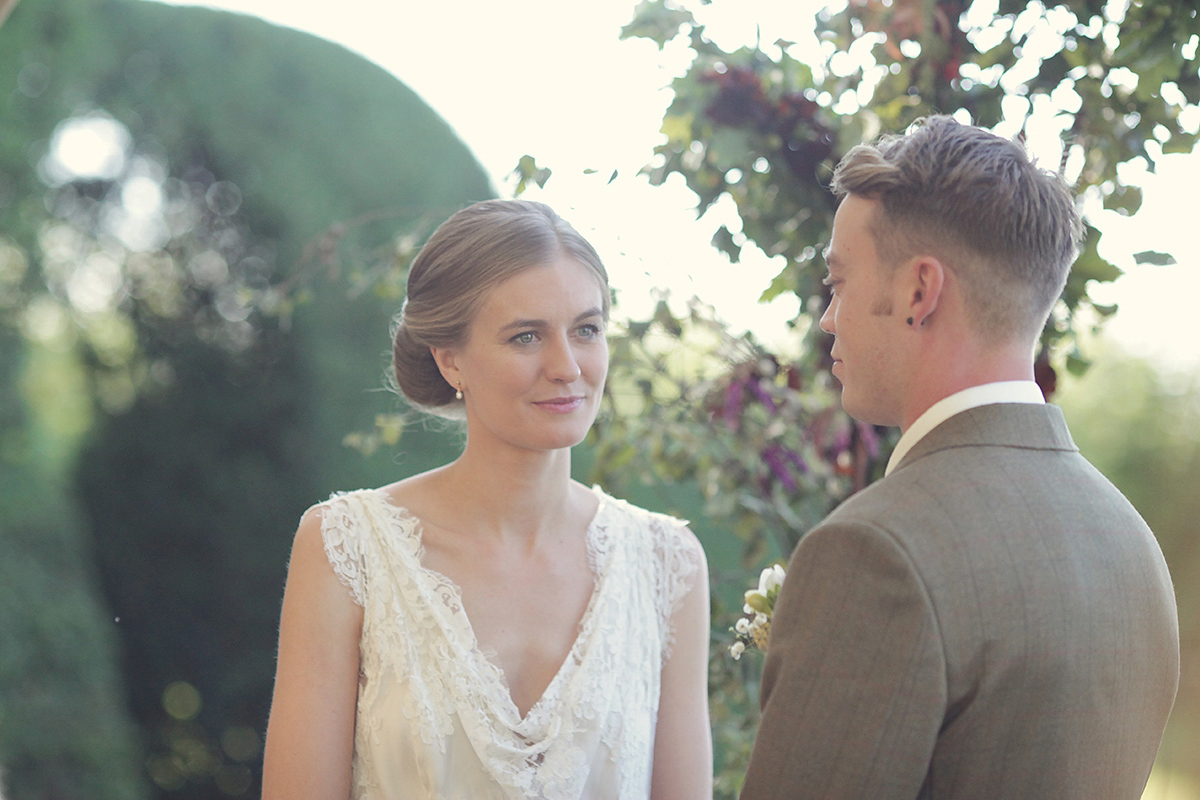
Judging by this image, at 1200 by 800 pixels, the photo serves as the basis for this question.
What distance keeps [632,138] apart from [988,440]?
160 cm

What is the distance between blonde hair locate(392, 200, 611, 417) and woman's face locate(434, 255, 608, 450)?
4 cm

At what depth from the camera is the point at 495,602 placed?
2047 millimetres

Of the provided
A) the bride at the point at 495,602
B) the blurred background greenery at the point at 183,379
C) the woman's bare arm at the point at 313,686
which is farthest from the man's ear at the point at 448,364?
the blurred background greenery at the point at 183,379

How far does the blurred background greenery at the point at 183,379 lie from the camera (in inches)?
164

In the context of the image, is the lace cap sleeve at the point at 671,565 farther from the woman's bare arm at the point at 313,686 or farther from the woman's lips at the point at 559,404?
the woman's bare arm at the point at 313,686

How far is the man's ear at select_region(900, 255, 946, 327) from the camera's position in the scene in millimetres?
1226

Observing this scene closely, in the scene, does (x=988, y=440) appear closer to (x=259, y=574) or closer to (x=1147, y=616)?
(x=1147, y=616)

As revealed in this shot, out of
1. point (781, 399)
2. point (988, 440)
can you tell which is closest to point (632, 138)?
point (781, 399)

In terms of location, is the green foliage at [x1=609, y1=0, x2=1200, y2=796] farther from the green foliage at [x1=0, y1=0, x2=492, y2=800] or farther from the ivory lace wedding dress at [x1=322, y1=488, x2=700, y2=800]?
the green foliage at [x1=0, y1=0, x2=492, y2=800]

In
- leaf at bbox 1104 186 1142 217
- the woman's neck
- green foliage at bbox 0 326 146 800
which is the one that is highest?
leaf at bbox 1104 186 1142 217

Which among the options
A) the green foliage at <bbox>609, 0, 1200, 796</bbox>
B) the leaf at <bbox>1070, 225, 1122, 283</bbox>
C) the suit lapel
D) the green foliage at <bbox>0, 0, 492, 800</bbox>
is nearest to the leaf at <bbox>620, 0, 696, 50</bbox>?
the green foliage at <bbox>609, 0, 1200, 796</bbox>

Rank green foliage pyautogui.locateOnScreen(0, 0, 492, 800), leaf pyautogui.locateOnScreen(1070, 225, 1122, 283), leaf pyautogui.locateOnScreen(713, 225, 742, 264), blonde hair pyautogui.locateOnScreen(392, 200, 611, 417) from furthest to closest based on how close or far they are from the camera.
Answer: green foliage pyautogui.locateOnScreen(0, 0, 492, 800) < leaf pyautogui.locateOnScreen(713, 225, 742, 264) < leaf pyautogui.locateOnScreen(1070, 225, 1122, 283) < blonde hair pyautogui.locateOnScreen(392, 200, 611, 417)

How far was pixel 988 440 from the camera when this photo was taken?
1238mm

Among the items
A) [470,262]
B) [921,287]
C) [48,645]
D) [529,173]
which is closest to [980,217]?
[921,287]
